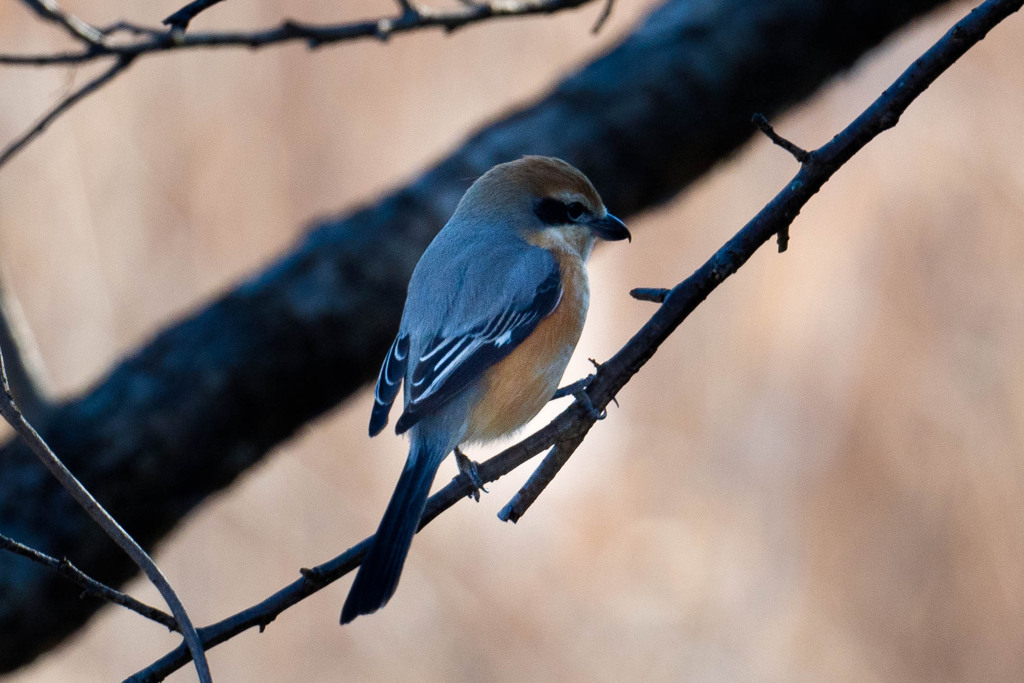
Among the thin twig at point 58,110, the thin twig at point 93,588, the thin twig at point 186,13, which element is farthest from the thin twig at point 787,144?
the thin twig at point 58,110

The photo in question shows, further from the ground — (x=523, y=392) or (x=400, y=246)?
(x=523, y=392)

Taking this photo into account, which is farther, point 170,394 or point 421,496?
point 170,394

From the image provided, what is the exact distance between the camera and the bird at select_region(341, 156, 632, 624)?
5.25 feet

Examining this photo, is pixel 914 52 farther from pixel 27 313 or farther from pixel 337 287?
pixel 27 313

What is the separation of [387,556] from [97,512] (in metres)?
0.32


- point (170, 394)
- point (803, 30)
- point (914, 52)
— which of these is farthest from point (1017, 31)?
point (170, 394)

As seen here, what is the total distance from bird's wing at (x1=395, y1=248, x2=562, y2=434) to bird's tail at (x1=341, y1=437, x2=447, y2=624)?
0.22 m

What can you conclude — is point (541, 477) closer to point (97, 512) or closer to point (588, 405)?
point (588, 405)

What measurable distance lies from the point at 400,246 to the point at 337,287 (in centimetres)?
21

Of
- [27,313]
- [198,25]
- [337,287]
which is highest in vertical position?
[198,25]

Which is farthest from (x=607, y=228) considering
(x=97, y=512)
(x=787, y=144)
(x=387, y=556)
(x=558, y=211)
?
(x=97, y=512)

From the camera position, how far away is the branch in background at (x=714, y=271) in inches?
40.5

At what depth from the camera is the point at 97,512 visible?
1.03 metres

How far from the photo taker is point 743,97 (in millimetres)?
2992
